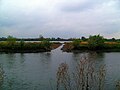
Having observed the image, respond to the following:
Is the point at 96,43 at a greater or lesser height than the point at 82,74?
lesser

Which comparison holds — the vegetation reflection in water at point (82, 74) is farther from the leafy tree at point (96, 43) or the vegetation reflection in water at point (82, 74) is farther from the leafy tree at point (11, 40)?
the leafy tree at point (11, 40)

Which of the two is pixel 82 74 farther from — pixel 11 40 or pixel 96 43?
pixel 11 40

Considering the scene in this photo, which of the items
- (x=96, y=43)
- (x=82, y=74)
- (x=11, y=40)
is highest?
(x=11, y=40)

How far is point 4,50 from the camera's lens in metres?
96.4

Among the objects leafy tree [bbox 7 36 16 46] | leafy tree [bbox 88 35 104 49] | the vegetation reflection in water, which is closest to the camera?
the vegetation reflection in water

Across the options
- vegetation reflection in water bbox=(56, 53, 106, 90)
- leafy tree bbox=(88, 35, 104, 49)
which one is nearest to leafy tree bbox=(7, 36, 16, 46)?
leafy tree bbox=(88, 35, 104, 49)

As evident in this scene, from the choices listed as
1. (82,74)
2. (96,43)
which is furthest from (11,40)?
(82,74)

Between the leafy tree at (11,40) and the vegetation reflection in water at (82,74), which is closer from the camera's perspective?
the vegetation reflection in water at (82,74)

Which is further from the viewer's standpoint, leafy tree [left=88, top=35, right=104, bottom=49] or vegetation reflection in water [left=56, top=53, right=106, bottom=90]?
leafy tree [left=88, top=35, right=104, bottom=49]

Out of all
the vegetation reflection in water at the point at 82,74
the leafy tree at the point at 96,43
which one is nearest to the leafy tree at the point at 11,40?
the leafy tree at the point at 96,43

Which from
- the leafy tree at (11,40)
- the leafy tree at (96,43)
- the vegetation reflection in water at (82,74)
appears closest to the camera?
the vegetation reflection in water at (82,74)

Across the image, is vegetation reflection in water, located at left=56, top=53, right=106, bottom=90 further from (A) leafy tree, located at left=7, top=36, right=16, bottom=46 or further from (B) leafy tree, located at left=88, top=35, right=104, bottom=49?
(A) leafy tree, located at left=7, top=36, right=16, bottom=46

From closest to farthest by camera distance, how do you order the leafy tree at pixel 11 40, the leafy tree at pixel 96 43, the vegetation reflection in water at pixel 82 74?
1. the vegetation reflection in water at pixel 82 74
2. the leafy tree at pixel 96 43
3. the leafy tree at pixel 11 40

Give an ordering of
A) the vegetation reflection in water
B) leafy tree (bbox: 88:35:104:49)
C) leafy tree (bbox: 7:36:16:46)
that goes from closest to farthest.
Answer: the vegetation reflection in water → leafy tree (bbox: 88:35:104:49) → leafy tree (bbox: 7:36:16:46)
